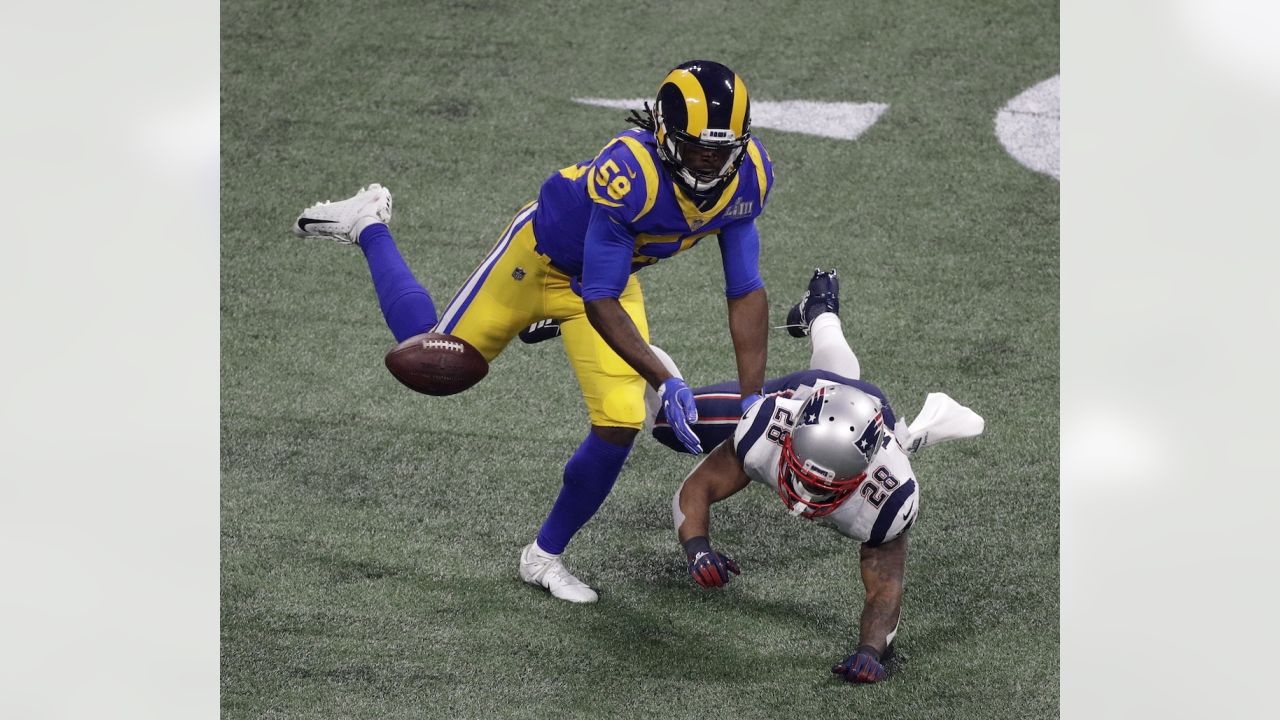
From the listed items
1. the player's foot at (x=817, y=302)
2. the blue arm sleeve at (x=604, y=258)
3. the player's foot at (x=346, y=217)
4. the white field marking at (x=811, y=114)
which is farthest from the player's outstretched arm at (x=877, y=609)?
the white field marking at (x=811, y=114)

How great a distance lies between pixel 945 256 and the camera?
6.43 m

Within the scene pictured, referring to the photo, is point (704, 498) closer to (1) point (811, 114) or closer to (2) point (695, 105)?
(2) point (695, 105)

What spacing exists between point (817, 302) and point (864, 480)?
0.93 metres

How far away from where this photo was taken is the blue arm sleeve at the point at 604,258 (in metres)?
4.08

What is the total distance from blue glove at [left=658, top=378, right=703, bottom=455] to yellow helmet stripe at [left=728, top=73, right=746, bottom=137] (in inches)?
26.0

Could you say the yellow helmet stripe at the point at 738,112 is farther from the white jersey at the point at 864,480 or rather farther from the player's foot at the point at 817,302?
A: the player's foot at the point at 817,302

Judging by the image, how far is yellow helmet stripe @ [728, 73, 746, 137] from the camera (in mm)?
3891

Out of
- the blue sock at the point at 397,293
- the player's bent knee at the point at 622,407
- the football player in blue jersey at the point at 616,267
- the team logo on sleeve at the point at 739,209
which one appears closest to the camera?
the football player in blue jersey at the point at 616,267

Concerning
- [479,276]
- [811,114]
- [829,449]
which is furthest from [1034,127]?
[829,449]

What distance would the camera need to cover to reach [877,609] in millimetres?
4164

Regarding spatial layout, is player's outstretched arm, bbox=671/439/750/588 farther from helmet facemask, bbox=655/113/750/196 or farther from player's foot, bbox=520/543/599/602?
helmet facemask, bbox=655/113/750/196

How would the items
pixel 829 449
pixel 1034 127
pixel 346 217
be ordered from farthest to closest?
pixel 1034 127 < pixel 346 217 < pixel 829 449

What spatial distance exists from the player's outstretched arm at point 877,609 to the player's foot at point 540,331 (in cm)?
120

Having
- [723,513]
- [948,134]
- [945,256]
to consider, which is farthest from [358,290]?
[948,134]
